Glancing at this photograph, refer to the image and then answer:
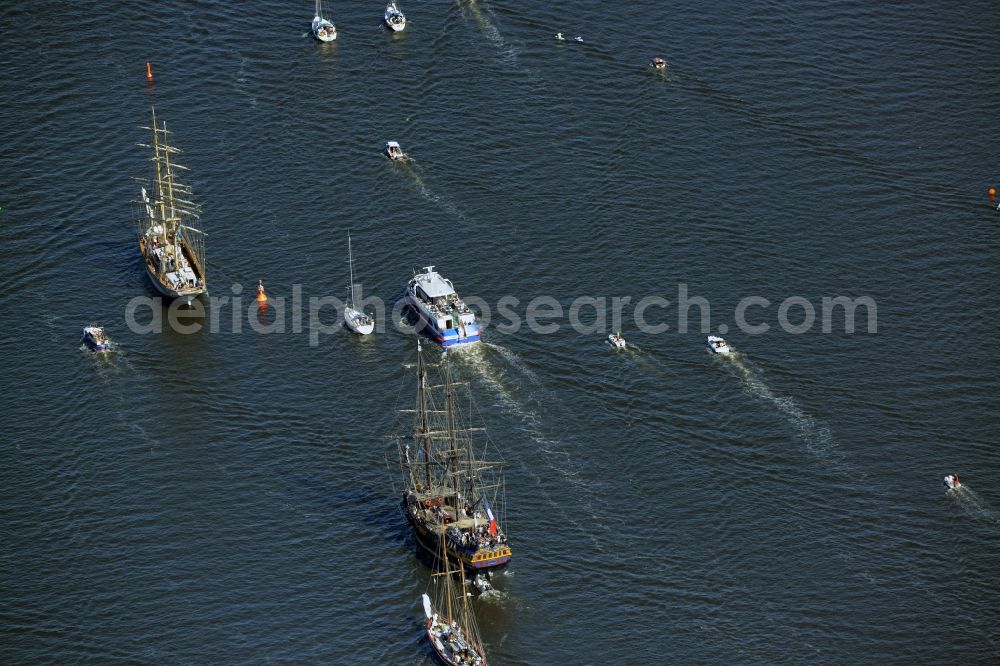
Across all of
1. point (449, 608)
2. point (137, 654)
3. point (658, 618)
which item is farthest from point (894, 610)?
point (137, 654)

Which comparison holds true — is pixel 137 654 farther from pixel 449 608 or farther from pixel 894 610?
pixel 894 610

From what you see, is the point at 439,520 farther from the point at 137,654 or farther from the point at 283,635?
the point at 137,654

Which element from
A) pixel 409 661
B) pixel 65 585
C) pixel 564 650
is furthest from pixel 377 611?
pixel 65 585

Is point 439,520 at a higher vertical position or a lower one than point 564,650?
higher

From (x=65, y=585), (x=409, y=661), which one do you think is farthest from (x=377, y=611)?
(x=65, y=585)

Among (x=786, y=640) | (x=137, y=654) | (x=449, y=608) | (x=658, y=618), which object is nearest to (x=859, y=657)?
(x=786, y=640)

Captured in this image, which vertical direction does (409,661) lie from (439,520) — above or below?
below

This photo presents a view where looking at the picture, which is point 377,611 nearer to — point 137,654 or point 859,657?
point 137,654
